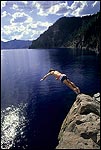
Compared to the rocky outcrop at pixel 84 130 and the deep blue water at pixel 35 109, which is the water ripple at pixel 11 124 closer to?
the deep blue water at pixel 35 109

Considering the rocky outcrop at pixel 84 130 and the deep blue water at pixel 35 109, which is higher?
the rocky outcrop at pixel 84 130

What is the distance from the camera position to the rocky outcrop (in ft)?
69.4

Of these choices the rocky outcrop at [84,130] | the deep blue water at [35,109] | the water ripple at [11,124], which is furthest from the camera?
the deep blue water at [35,109]

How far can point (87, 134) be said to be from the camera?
2317cm

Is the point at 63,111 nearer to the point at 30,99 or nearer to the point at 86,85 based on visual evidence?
the point at 30,99

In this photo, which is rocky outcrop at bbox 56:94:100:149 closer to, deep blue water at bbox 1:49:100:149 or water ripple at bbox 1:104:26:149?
deep blue water at bbox 1:49:100:149

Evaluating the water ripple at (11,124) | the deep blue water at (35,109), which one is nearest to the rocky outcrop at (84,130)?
the deep blue water at (35,109)

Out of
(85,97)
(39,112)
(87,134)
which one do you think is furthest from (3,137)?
(87,134)

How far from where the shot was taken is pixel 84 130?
23.7 metres

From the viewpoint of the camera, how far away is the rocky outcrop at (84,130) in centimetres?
2114

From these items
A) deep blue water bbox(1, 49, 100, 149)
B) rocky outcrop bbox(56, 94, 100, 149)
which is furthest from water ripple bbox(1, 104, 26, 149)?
rocky outcrop bbox(56, 94, 100, 149)

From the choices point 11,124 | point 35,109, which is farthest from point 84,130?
point 35,109

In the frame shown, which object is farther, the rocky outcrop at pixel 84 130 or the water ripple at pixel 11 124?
the water ripple at pixel 11 124

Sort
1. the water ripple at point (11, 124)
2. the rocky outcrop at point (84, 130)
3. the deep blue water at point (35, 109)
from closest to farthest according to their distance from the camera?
1. the rocky outcrop at point (84, 130)
2. the water ripple at point (11, 124)
3. the deep blue water at point (35, 109)
